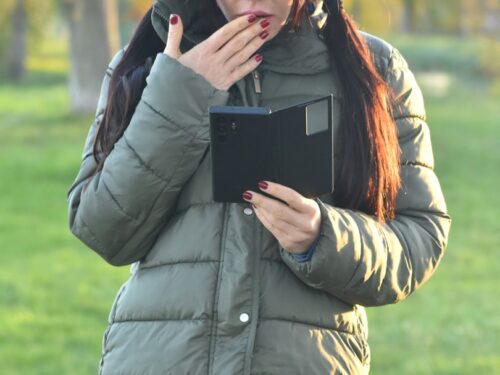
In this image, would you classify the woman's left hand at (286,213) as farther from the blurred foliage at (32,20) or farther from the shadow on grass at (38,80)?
the blurred foliage at (32,20)

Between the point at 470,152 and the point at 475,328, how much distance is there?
924cm

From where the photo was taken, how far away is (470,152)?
656 inches

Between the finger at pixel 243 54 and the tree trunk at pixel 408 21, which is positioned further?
the tree trunk at pixel 408 21

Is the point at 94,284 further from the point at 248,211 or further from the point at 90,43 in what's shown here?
the point at 90,43

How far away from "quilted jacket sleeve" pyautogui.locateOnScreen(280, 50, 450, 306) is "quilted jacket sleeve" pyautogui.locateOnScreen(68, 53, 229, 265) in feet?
0.97

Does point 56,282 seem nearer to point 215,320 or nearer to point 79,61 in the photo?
point 215,320

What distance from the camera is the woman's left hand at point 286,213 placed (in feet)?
8.13


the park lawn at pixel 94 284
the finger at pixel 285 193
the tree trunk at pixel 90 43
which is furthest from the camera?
the tree trunk at pixel 90 43

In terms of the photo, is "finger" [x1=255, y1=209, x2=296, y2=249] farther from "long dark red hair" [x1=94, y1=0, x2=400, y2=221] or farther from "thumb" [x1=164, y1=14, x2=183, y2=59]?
"thumb" [x1=164, y1=14, x2=183, y2=59]

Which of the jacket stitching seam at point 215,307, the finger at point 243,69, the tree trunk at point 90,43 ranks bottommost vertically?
the tree trunk at point 90,43

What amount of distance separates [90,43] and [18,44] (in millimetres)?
13209

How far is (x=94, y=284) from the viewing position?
28.9ft

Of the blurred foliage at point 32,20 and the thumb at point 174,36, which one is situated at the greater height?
the thumb at point 174,36

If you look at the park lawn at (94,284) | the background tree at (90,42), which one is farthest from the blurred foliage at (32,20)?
the park lawn at (94,284)
